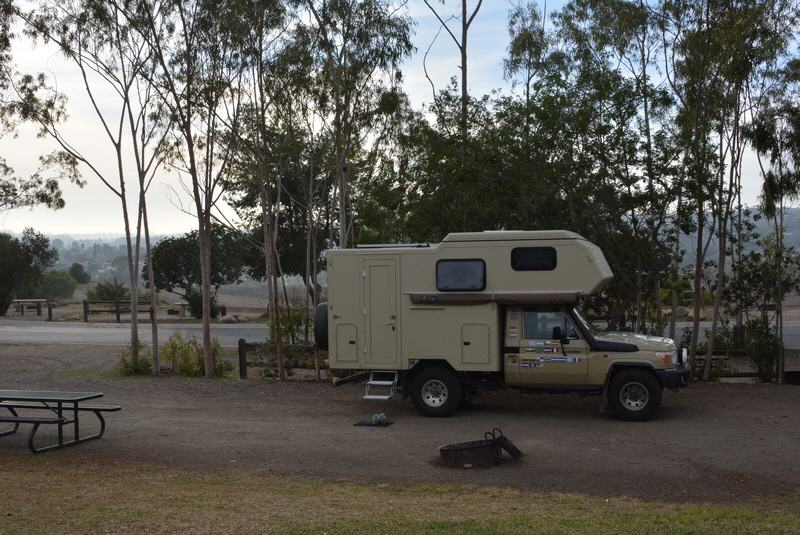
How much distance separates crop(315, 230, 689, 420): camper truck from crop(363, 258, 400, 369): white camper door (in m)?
0.02

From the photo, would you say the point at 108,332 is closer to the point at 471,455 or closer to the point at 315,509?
the point at 471,455

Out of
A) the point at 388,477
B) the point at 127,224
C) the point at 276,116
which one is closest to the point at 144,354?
the point at 127,224

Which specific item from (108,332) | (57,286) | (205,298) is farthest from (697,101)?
(57,286)

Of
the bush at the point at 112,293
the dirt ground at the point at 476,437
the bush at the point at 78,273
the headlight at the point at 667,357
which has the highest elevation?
the bush at the point at 78,273

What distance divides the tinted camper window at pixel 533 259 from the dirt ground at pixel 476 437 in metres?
2.33

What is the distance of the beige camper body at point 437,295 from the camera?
1373 cm

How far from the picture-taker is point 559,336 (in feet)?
45.2

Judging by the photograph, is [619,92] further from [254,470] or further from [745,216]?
[254,470]

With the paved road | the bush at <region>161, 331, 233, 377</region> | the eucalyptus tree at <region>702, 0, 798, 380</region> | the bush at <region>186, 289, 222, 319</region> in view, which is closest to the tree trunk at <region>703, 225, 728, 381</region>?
the eucalyptus tree at <region>702, 0, 798, 380</region>

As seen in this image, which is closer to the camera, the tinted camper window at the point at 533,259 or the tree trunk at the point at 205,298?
the tinted camper window at the point at 533,259

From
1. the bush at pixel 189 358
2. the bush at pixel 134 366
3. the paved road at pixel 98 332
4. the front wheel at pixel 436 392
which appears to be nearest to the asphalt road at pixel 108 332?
the paved road at pixel 98 332

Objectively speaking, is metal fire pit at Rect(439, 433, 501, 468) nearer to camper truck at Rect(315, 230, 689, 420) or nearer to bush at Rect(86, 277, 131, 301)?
camper truck at Rect(315, 230, 689, 420)

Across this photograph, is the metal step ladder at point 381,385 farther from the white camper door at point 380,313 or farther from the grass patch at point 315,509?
the grass patch at point 315,509

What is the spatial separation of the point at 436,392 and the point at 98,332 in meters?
22.8
